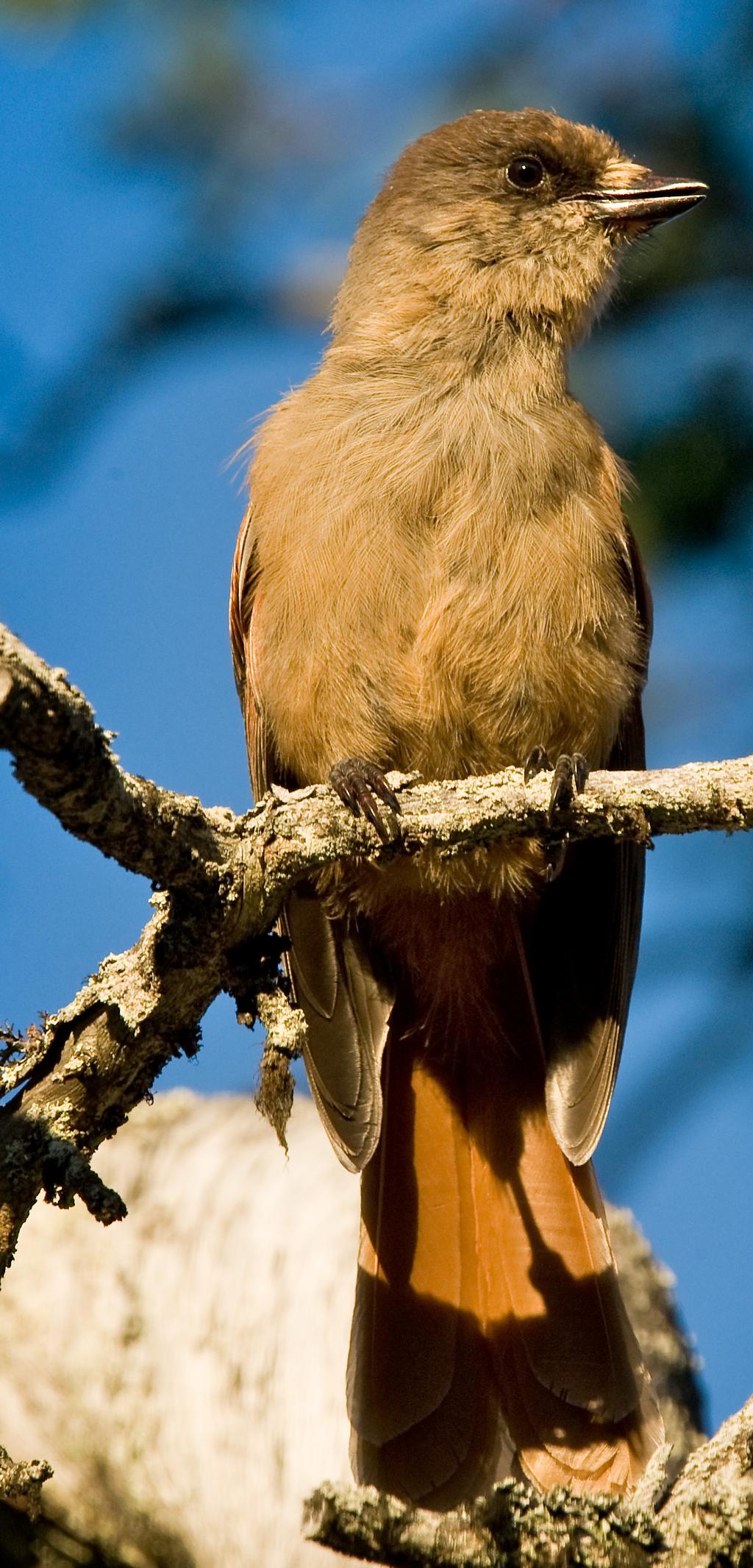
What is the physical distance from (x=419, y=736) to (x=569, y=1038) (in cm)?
92

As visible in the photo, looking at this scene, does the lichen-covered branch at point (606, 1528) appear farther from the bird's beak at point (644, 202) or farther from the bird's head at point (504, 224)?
the bird's beak at point (644, 202)

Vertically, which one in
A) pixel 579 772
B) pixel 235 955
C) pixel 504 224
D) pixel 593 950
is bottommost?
pixel 235 955

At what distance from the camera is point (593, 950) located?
4098mm

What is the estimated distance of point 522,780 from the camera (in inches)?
123

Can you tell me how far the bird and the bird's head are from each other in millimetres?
15

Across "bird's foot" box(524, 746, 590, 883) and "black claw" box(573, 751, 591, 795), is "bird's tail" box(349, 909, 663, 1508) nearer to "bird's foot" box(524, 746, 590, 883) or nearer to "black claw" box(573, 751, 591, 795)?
"bird's foot" box(524, 746, 590, 883)

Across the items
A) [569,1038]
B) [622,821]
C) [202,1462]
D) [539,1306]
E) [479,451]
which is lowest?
[202,1462]

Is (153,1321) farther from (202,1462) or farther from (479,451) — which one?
(479,451)

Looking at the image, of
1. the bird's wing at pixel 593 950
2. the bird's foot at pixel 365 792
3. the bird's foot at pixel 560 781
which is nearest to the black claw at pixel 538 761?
the bird's foot at pixel 560 781

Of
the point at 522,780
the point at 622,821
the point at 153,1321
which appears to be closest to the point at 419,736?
the point at 522,780

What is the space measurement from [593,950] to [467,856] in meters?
1.01

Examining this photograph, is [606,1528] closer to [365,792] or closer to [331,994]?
[365,792]

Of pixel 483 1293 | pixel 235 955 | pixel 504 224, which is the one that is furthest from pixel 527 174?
pixel 483 1293

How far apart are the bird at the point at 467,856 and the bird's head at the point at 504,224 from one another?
0.05 feet
